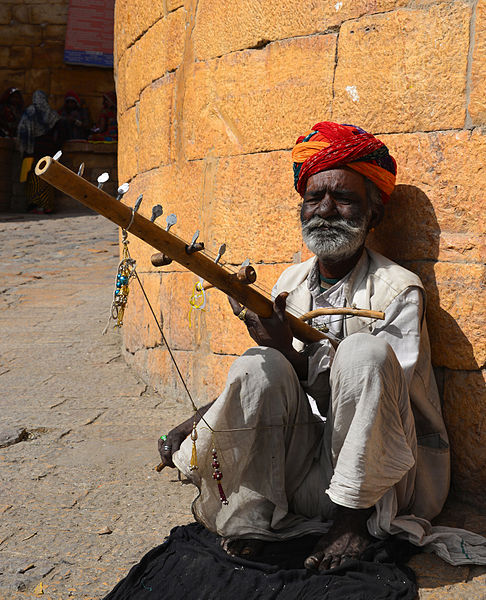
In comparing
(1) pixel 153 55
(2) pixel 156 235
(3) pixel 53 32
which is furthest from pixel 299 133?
(3) pixel 53 32

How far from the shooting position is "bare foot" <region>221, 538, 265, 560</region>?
7.54ft

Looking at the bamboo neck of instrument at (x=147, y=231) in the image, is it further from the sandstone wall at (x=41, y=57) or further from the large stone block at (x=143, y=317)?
the sandstone wall at (x=41, y=57)

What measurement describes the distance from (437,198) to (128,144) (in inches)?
116

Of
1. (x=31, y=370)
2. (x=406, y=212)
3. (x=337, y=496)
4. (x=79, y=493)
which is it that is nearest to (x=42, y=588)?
(x=79, y=493)

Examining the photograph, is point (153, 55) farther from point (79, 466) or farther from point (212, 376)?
point (79, 466)

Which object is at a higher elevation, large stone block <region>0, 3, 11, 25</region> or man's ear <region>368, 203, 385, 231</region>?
large stone block <region>0, 3, 11, 25</region>

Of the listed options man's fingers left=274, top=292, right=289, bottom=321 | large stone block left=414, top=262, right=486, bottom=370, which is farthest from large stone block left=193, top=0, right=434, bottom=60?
man's fingers left=274, top=292, right=289, bottom=321

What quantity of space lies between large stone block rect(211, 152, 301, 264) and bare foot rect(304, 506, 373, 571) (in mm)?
1464

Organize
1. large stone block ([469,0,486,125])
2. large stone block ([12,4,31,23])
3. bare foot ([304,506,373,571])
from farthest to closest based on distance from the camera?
large stone block ([12,4,31,23])
large stone block ([469,0,486,125])
bare foot ([304,506,373,571])

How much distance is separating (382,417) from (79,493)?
1.49 m

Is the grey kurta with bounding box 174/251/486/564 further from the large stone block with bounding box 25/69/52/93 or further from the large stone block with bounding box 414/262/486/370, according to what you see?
the large stone block with bounding box 25/69/52/93

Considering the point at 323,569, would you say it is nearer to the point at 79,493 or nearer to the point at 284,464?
the point at 284,464

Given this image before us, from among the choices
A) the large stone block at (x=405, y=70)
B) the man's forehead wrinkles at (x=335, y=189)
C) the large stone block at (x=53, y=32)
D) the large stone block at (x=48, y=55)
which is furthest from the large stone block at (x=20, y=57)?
the man's forehead wrinkles at (x=335, y=189)

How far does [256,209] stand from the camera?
3473mm
